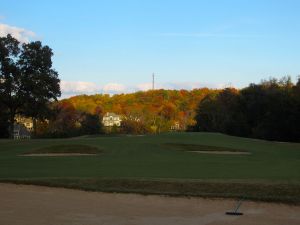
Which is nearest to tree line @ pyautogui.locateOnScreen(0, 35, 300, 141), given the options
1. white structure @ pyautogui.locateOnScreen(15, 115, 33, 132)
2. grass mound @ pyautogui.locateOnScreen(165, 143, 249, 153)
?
white structure @ pyautogui.locateOnScreen(15, 115, 33, 132)

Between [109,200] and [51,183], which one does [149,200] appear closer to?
[109,200]

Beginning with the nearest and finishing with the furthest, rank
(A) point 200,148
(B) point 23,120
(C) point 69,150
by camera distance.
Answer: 1. (C) point 69,150
2. (A) point 200,148
3. (B) point 23,120

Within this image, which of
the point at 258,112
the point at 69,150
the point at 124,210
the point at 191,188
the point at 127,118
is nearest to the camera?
the point at 124,210

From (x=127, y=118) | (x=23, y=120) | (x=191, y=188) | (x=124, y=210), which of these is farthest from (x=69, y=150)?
(x=127, y=118)

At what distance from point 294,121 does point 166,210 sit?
54392mm

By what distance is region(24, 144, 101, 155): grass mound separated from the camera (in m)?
31.1

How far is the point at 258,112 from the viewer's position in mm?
71812

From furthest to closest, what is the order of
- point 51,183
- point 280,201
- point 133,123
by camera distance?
1. point 133,123
2. point 51,183
3. point 280,201

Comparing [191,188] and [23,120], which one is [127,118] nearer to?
[23,120]

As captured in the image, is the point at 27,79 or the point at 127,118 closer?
the point at 27,79

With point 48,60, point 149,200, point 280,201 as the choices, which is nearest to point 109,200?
point 149,200

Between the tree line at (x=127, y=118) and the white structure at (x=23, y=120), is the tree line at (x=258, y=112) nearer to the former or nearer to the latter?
the tree line at (x=127, y=118)

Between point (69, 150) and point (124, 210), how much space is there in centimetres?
2064

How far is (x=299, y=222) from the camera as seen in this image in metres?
10.3
